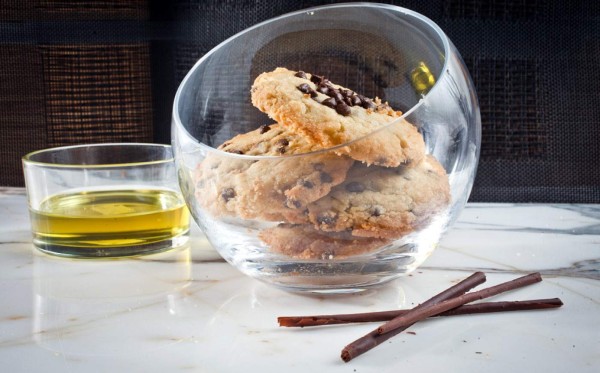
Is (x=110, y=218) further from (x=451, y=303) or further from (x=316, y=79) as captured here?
(x=451, y=303)

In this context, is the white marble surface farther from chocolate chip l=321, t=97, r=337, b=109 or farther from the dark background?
the dark background

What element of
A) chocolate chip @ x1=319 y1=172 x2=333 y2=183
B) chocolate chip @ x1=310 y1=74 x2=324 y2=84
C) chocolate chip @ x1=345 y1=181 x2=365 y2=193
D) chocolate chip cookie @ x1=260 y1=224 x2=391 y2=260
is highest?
chocolate chip @ x1=310 y1=74 x2=324 y2=84

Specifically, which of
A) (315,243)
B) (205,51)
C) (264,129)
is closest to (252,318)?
(315,243)

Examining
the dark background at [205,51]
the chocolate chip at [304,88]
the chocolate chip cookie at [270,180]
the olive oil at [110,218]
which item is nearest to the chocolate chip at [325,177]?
the chocolate chip cookie at [270,180]

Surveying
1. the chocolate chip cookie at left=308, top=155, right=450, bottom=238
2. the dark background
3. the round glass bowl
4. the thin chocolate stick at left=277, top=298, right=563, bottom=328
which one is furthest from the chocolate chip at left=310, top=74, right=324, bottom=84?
the dark background

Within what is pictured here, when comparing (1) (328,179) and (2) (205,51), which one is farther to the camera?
(2) (205,51)

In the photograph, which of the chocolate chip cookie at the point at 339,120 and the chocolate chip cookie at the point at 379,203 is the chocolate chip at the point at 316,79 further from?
the chocolate chip cookie at the point at 379,203

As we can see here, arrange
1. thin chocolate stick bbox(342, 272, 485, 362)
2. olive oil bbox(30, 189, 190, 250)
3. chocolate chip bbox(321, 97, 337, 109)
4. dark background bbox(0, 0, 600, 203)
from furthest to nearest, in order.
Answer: dark background bbox(0, 0, 600, 203)
olive oil bbox(30, 189, 190, 250)
chocolate chip bbox(321, 97, 337, 109)
thin chocolate stick bbox(342, 272, 485, 362)
